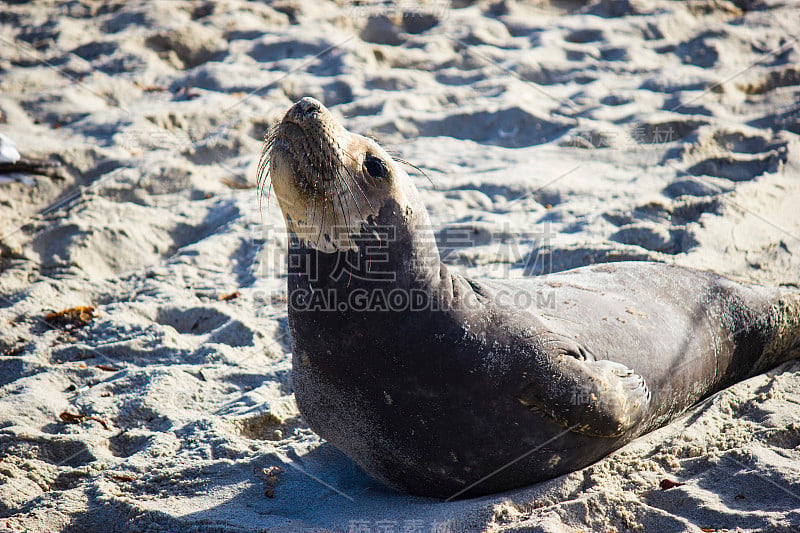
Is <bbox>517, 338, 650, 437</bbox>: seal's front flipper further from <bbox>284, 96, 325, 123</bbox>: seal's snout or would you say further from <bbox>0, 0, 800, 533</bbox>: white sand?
<bbox>284, 96, 325, 123</bbox>: seal's snout

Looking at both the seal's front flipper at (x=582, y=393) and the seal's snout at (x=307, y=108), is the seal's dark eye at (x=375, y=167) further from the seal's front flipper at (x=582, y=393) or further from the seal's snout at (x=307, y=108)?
the seal's front flipper at (x=582, y=393)

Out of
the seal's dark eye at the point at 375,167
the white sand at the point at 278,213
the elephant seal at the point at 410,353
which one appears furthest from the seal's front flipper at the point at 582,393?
the seal's dark eye at the point at 375,167

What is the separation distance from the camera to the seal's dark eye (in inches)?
125

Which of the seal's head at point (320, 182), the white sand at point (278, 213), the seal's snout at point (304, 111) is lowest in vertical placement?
the white sand at point (278, 213)

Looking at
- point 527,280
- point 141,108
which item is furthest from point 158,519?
point 141,108

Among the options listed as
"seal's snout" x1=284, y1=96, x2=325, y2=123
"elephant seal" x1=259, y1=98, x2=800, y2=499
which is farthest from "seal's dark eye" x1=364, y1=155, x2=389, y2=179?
"seal's snout" x1=284, y1=96, x2=325, y2=123

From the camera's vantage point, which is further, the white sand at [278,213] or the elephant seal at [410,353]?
the white sand at [278,213]

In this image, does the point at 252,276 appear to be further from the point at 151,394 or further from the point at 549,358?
the point at 549,358

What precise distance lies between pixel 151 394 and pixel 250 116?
14.3 feet

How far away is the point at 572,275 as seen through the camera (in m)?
4.09

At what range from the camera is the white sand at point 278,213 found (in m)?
3.14

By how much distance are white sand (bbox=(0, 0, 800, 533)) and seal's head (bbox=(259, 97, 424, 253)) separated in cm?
119

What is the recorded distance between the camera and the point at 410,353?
2.95 m

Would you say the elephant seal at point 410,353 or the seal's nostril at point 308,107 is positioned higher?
the seal's nostril at point 308,107
